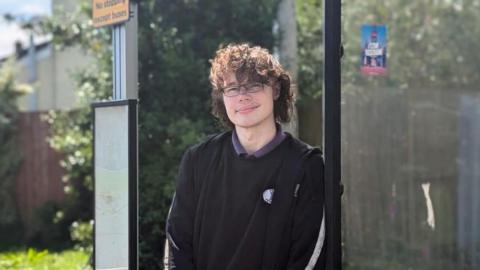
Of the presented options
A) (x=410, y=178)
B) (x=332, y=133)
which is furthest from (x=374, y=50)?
(x=410, y=178)

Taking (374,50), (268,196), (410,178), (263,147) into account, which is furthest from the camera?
(410,178)

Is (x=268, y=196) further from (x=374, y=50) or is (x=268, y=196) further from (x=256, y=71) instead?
(x=374, y=50)

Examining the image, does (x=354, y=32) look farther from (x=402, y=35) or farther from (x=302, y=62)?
(x=302, y=62)

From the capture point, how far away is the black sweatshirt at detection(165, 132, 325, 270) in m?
3.02

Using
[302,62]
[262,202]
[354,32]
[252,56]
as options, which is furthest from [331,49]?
[354,32]

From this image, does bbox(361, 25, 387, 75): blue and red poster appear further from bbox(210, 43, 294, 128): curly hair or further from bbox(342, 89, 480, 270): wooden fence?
bbox(342, 89, 480, 270): wooden fence

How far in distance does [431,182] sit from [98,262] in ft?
13.7

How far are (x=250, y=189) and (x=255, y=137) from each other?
24 cm

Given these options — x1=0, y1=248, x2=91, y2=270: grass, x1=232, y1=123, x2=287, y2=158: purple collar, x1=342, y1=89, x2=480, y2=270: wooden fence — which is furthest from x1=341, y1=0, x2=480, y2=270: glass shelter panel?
x1=232, y1=123, x2=287, y2=158: purple collar

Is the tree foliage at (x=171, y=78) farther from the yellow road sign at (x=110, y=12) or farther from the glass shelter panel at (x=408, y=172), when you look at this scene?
the yellow road sign at (x=110, y=12)

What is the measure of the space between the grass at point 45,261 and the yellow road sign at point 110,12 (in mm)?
3048

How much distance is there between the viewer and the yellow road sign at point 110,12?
13.3ft

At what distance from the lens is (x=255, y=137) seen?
3164 millimetres

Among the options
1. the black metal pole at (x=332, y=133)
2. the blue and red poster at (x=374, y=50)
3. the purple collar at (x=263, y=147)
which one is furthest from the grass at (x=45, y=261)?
the black metal pole at (x=332, y=133)
